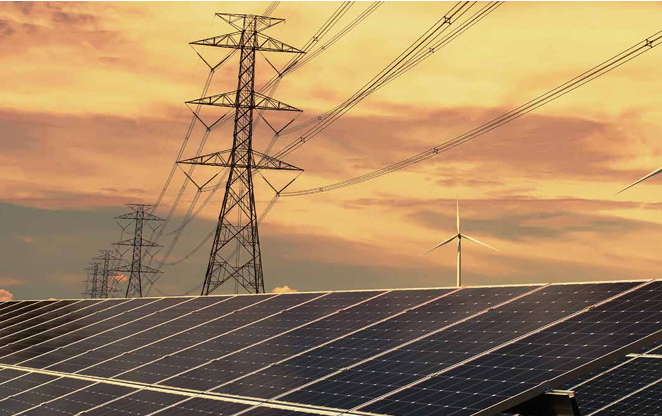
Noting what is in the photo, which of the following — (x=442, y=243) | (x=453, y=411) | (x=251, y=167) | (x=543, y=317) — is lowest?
(x=453, y=411)

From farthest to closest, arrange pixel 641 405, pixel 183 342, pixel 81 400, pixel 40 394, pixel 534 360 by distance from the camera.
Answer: pixel 183 342
pixel 641 405
pixel 40 394
pixel 81 400
pixel 534 360

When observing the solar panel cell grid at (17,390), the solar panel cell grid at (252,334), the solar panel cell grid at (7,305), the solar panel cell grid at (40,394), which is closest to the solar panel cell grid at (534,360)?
the solar panel cell grid at (252,334)

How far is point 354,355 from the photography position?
30.6 meters

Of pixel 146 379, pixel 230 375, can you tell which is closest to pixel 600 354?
pixel 230 375

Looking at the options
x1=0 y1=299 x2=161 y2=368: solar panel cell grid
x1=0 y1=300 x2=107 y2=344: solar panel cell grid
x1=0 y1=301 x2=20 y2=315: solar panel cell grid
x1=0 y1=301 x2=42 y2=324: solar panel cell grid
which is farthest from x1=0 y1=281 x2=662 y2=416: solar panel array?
x1=0 y1=301 x2=20 y2=315: solar panel cell grid

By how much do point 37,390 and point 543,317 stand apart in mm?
21904

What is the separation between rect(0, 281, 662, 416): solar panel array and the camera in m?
24.9

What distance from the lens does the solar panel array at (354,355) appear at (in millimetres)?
24922

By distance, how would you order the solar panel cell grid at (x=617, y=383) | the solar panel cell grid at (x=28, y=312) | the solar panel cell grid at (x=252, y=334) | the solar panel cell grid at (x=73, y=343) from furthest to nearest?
the solar panel cell grid at (x=28, y=312) < the solar panel cell grid at (x=73, y=343) < the solar panel cell grid at (x=617, y=383) < the solar panel cell grid at (x=252, y=334)

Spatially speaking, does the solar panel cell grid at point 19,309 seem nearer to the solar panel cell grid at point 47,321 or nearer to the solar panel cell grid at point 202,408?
the solar panel cell grid at point 47,321

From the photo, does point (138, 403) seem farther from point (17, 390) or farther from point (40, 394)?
point (17, 390)

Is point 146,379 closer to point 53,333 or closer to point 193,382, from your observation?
point 193,382

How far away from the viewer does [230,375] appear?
32750 mm

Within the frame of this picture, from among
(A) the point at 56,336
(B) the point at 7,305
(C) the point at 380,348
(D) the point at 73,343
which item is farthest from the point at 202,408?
(B) the point at 7,305
